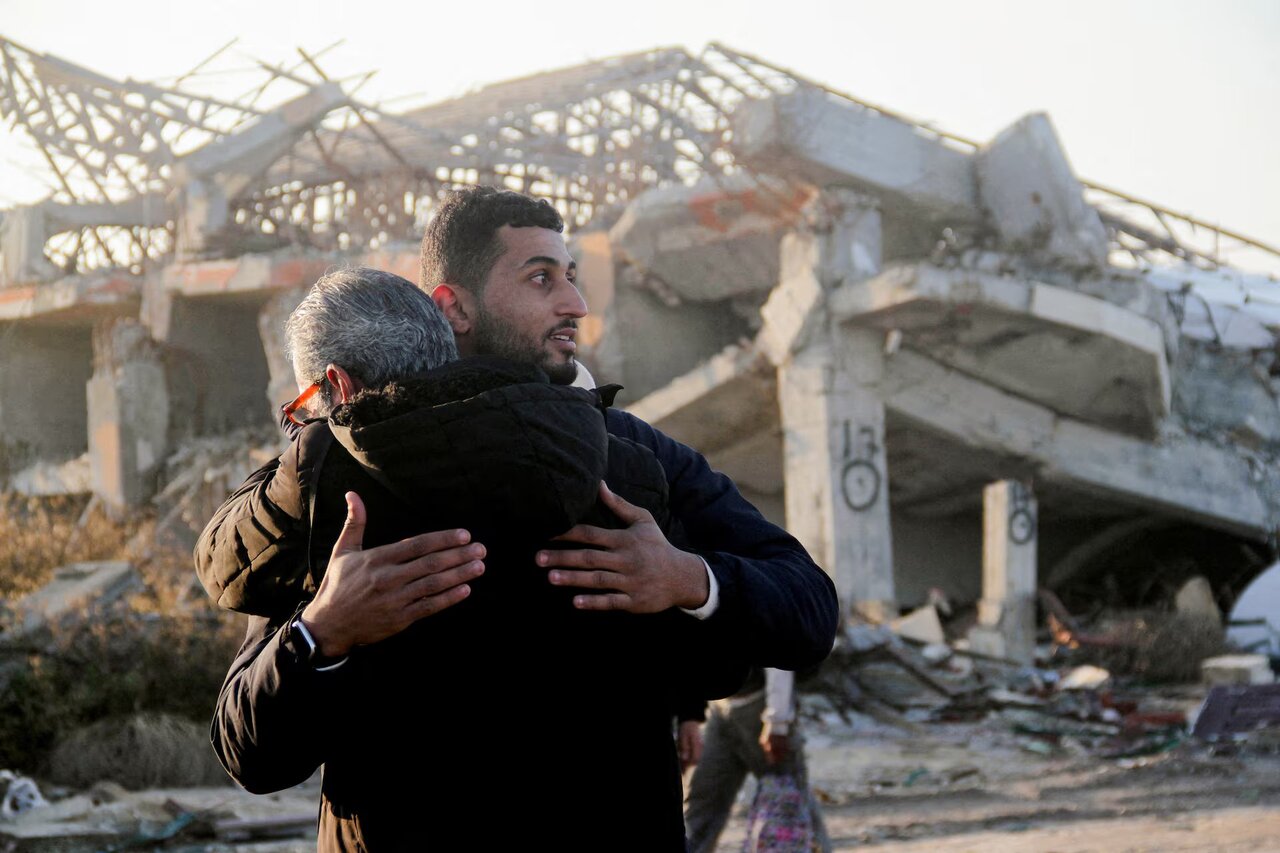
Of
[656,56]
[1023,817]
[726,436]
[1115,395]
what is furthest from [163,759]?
[656,56]

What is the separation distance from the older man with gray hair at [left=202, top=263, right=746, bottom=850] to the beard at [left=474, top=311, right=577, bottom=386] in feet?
0.76

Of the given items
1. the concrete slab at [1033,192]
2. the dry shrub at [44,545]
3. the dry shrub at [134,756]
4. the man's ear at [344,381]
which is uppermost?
the concrete slab at [1033,192]

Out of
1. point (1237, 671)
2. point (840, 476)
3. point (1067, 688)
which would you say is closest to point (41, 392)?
point (840, 476)

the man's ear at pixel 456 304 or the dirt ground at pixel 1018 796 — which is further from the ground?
the man's ear at pixel 456 304

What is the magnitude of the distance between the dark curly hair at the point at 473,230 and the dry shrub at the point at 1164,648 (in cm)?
1198

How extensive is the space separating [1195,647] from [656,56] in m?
12.4

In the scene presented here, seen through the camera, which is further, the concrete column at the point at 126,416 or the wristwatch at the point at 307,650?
the concrete column at the point at 126,416

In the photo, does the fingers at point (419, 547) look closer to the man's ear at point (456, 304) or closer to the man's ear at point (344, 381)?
the man's ear at point (344, 381)

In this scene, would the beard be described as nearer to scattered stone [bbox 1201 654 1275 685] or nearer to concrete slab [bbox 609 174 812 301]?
scattered stone [bbox 1201 654 1275 685]

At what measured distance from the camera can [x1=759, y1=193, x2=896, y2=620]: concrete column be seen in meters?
13.9

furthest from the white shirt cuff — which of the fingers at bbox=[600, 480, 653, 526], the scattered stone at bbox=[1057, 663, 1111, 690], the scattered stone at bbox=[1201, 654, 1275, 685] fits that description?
the scattered stone at bbox=[1057, 663, 1111, 690]

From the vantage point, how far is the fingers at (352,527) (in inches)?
71.6

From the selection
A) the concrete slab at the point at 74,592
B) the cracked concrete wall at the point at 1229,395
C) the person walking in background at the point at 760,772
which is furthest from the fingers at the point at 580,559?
the cracked concrete wall at the point at 1229,395

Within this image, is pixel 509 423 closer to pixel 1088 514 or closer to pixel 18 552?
pixel 18 552
